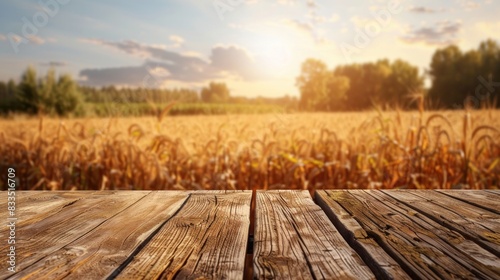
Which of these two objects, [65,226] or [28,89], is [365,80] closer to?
[28,89]

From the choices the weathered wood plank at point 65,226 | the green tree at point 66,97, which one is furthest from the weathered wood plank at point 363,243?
the green tree at point 66,97

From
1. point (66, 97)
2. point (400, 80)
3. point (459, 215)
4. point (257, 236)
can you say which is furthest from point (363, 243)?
point (400, 80)

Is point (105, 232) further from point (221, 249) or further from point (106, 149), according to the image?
point (106, 149)

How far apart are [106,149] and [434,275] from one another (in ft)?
11.8

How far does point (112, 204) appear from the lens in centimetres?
151

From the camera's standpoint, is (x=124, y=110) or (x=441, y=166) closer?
(x=441, y=166)

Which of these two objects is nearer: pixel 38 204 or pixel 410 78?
pixel 38 204

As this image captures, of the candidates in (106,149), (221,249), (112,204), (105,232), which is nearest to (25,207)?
(112,204)

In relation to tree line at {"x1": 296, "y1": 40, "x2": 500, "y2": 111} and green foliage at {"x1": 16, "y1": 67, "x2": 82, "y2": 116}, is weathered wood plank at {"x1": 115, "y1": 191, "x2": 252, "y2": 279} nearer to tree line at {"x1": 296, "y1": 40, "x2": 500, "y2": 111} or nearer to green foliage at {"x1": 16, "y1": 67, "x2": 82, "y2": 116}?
green foliage at {"x1": 16, "y1": 67, "x2": 82, "y2": 116}

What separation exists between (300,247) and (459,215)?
648 millimetres

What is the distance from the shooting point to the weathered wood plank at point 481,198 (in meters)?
1.50

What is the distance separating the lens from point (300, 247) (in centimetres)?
100

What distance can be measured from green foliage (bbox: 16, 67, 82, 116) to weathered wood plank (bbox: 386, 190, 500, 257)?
36185mm

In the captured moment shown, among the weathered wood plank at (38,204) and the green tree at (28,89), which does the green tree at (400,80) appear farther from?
the weathered wood plank at (38,204)
